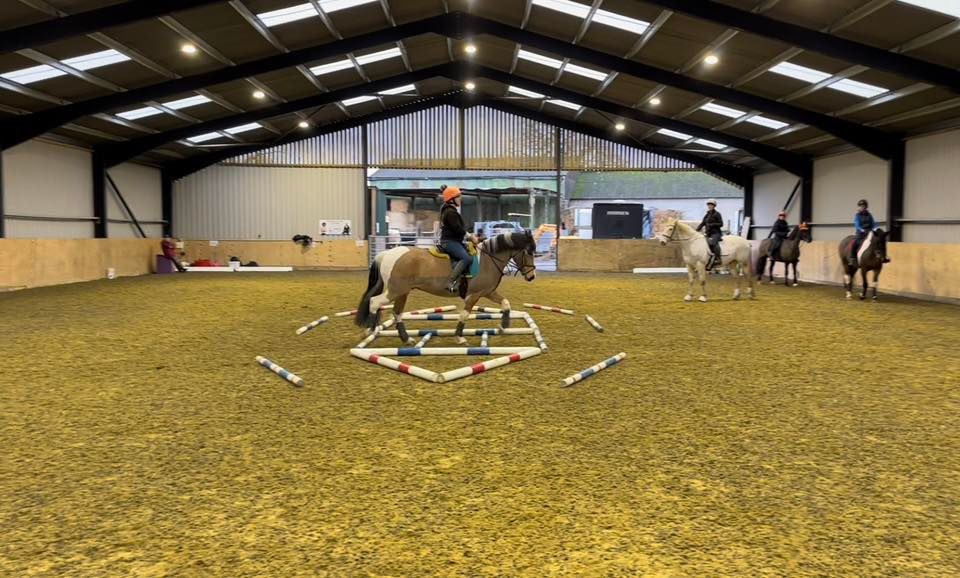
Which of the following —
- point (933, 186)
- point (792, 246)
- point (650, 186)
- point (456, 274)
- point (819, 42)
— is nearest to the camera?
point (456, 274)

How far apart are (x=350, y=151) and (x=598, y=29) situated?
41.7ft

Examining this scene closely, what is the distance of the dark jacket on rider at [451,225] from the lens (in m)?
6.29

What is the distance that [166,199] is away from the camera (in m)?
22.1

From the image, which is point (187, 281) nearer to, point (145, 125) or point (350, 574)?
point (145, 125)

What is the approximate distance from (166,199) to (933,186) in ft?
80.1

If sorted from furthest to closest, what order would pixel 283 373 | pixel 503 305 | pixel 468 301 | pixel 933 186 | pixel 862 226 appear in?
pixel 933 186, pixel 862 226, pixel 503 305, pixel 468 301, pixel 283 373

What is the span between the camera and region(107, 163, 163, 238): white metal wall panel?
741 inches

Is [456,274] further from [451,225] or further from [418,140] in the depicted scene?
[418,140]

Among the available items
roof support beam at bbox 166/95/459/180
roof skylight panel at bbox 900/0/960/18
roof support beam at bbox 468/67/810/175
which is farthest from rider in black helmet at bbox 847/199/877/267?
roof support beam at bbox 166/95/459/180

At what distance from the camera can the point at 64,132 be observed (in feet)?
51.4

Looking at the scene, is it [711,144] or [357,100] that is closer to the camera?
[357,100]

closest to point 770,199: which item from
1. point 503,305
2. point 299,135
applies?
point 503,305

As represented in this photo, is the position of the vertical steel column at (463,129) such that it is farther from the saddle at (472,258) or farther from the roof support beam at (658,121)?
the saddle at (472,258)

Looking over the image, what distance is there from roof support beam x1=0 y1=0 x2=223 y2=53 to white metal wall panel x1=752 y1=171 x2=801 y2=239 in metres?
18.1
